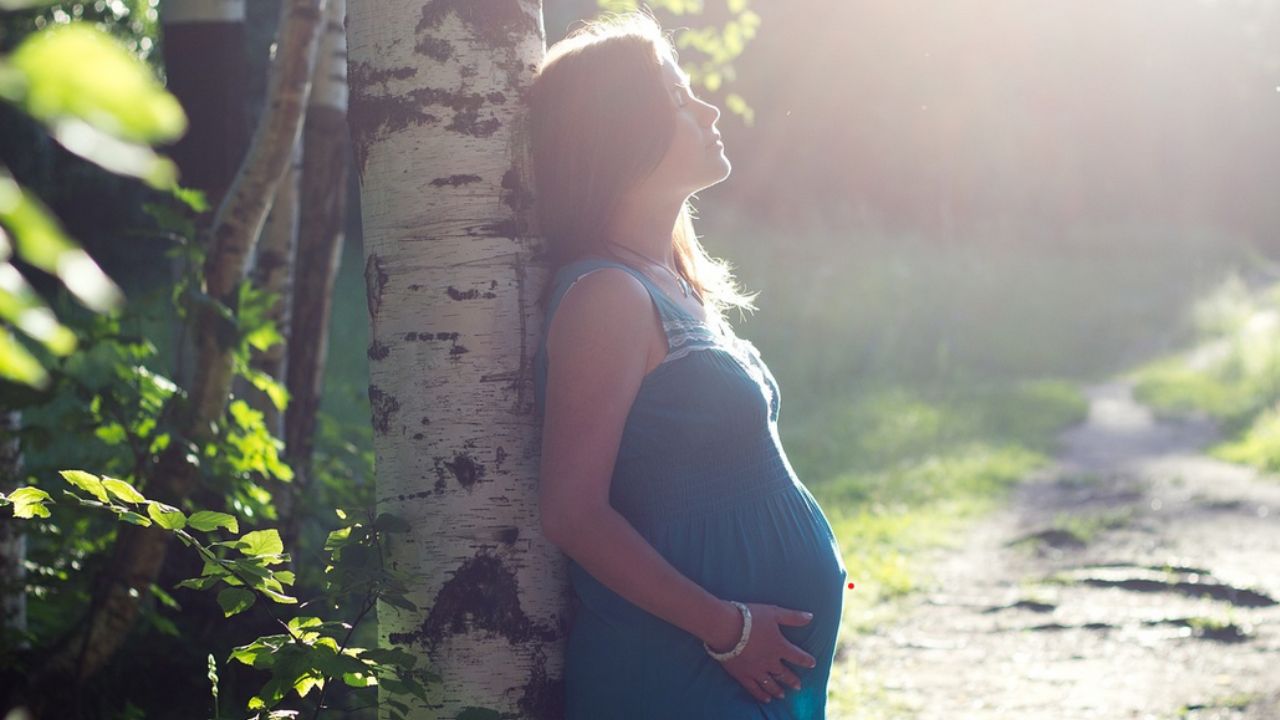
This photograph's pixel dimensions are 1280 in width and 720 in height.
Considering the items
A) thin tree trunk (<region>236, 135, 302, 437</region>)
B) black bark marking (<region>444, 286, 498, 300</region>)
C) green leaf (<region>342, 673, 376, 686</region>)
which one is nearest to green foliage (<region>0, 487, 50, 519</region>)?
green leaf (<region>342, 673, 376, 686</region>)

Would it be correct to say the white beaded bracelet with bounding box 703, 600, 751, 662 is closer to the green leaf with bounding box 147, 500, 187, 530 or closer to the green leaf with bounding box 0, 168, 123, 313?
the green leaf with bounding box 147, 500, 187, 530

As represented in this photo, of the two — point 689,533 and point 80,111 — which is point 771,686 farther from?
point 80,111

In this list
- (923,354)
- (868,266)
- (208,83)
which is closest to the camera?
(208,83)

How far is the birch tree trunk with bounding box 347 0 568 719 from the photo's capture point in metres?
1.96

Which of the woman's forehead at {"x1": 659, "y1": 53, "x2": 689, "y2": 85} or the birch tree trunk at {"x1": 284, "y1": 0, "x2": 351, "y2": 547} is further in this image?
the birch tree trunk at {"x1": 284, "y1": 0, "x2": 351, "y2": 547}

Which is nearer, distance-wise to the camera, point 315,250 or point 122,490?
point 122,490

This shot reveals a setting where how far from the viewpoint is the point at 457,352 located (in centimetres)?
196

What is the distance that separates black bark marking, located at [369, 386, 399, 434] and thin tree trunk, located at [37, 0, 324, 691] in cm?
135

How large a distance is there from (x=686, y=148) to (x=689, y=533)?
0.69 m

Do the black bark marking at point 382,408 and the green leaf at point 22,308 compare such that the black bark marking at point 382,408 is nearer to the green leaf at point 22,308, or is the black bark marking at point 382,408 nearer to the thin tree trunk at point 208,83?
the green leaf at point 22,308

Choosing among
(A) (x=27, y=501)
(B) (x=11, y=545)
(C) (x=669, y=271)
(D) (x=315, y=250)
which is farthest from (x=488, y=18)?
(D) (x=315, y=250)

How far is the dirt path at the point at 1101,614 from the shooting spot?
460 centimetres

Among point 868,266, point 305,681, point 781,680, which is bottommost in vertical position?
point 305,681

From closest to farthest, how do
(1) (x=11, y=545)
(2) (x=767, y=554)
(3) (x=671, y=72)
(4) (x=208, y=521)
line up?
1. (4) (x=208, y=521)
2. (2) (x=767, y=554)
3. (3) (x=671, y=72)
4. (1) (x=11, y=545)
